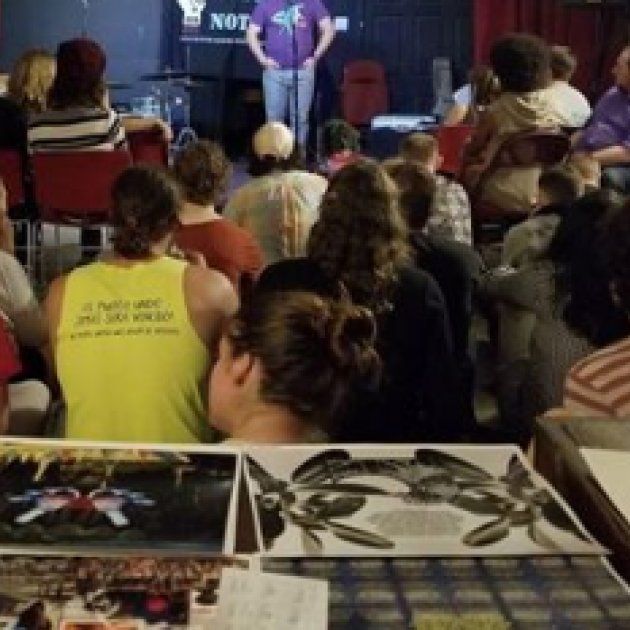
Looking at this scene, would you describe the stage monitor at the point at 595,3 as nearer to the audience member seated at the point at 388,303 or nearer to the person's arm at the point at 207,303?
the audience member seated at the point at 388,303

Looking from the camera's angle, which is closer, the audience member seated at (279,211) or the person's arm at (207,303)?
the person's arm at (207,303)

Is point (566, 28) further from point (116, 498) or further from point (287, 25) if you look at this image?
point (116, 498)

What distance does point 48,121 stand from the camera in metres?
5.57

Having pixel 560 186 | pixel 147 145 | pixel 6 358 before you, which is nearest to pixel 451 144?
pixel 147 145

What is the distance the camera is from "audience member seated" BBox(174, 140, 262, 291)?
3996mm

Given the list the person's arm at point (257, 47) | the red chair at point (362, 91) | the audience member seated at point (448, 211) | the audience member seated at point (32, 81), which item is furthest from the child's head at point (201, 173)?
the red chair at point (362, 91)

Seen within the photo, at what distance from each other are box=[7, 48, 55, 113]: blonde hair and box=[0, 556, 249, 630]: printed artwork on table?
5.29 meters

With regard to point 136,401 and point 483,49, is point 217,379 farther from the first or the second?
point 483,49

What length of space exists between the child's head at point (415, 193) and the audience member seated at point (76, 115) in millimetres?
1993

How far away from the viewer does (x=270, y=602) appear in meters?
0.90

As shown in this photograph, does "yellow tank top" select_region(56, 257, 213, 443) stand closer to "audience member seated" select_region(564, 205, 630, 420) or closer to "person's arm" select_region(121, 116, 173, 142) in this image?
"audience member seated" select_region(564, 205, 630, 420)

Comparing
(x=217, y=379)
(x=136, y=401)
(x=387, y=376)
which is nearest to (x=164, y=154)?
(x=387, y=376)

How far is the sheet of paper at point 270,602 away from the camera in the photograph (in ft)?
2.89

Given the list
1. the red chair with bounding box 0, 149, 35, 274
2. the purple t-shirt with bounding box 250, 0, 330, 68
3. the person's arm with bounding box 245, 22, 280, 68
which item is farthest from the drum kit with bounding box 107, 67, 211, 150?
the red chair with bounding box 0, 149, 35, 274
